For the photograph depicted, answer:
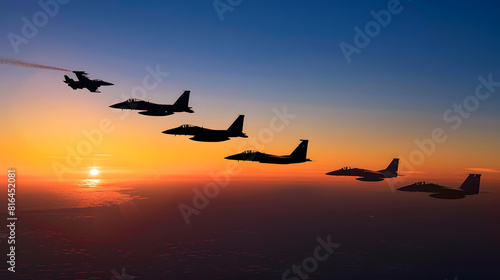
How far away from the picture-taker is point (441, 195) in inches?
3868

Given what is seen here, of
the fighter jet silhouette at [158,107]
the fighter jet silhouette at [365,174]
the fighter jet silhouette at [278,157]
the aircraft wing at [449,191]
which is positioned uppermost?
the fighter jet silhouette at [158,107]

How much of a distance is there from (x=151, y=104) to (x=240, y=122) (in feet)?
47.6

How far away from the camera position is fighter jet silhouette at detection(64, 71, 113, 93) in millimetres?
53688

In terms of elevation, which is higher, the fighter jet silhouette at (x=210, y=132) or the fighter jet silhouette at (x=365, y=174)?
the fighter jet silhouette at (x=210, y=132)

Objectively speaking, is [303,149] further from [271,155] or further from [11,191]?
[11,191]

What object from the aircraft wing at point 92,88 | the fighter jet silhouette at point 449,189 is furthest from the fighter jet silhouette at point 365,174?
the aircraft wing at point 92,88

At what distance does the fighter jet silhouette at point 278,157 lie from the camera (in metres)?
68.8

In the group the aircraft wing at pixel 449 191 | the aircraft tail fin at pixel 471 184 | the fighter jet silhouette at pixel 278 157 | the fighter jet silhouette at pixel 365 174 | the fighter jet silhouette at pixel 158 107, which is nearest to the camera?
the fighter jet silhouette at pixel 158 107

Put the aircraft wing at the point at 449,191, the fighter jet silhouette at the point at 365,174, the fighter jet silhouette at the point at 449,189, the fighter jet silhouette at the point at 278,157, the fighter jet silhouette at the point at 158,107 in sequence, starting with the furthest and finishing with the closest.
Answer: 1. the fighter jet silhouette at the point at 365,174
2. the fighter jet silhouette at the point at 449,189
3. the aircraft wing at the point at 449,191
4. the fighter jet silhouette at the point at 278,157
5. the fighter jet silhouette at the point at 158,107

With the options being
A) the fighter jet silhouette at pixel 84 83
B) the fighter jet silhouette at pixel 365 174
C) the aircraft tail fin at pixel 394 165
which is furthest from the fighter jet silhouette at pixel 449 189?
the fighter jet silhouette at pixel 84 83

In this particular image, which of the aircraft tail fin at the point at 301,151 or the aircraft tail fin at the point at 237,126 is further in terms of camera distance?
the aircraft tail fin at the point at 301,151

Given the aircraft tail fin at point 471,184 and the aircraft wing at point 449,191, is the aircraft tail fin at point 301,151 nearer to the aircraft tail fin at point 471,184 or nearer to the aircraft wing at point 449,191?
the aircraft wing at point 449,191

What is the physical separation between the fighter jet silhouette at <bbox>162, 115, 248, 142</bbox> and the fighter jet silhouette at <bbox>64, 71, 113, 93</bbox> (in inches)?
506

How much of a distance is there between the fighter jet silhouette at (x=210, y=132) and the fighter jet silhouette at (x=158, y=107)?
4.01 m
